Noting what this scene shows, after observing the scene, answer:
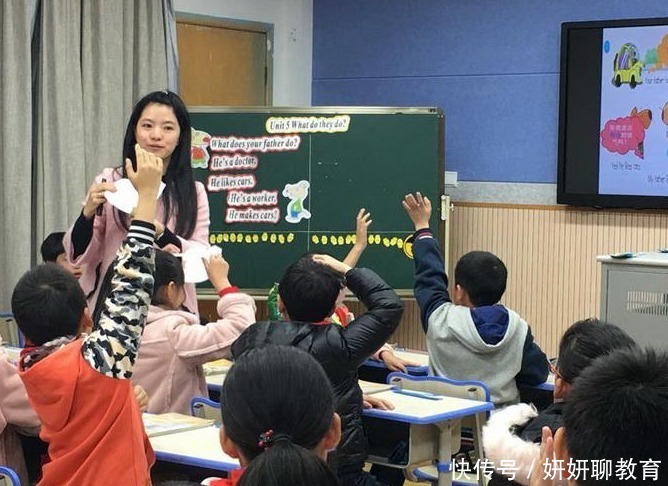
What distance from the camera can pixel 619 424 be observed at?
130cm

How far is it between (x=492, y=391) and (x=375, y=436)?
0.49 meters

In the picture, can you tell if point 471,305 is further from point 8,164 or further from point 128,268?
point 8,164

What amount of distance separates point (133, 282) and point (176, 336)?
1.27 m

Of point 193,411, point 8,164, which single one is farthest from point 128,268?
point 8,164

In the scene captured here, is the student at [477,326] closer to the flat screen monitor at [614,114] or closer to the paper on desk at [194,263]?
the paper on desk at [194,263]

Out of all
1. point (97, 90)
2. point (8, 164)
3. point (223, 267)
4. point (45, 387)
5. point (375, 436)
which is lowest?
point (375, 436)

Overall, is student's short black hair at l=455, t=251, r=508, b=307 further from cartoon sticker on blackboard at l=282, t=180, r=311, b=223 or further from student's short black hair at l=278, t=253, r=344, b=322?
cartoon sticker on blackboard at l=282, t=180, r=311, b=223

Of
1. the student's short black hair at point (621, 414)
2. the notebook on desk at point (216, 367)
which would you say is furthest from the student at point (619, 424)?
the notebook on desk at point (216, 367)

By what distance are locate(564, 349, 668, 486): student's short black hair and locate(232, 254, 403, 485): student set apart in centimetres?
182

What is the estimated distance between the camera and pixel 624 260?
12.0 feet

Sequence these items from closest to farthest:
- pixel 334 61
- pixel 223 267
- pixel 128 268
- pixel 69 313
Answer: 1. pixel 128 268
2. pixel 69 313
3. pixel 223 267
4. pixel 334 61

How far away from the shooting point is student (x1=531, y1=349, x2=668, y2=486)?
50.6 inches

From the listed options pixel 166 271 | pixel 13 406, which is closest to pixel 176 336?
pixel 166 271

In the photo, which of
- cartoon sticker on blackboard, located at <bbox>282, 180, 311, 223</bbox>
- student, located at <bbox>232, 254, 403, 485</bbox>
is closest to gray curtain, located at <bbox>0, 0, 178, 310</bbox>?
cartoon sticker on blackboard, located at <bbox>282, 180, 311, 223</bbox>
